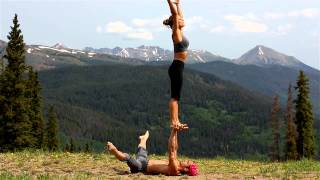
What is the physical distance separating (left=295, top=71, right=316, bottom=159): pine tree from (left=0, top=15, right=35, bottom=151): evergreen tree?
39.0 metres

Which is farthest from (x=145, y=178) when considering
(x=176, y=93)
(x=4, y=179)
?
(x=4, y=179)

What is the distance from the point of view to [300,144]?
77500 millimetres

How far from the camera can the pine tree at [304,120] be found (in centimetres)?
7581

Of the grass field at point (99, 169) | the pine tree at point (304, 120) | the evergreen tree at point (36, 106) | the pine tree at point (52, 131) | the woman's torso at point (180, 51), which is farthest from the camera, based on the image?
the pine tree at point (52, 131)

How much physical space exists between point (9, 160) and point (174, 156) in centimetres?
713

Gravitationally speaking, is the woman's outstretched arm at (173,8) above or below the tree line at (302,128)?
above

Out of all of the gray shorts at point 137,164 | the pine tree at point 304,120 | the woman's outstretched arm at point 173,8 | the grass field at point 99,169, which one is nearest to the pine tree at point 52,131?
the pine tree at point 304,120

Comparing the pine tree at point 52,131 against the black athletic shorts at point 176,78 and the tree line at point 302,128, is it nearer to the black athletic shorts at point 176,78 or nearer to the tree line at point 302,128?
the tree line at point 302,128

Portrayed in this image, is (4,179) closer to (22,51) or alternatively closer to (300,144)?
(22,51)

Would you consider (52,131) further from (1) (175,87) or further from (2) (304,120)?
(1) (175,87)

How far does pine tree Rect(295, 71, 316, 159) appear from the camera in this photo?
2985 inches

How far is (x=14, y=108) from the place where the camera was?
5912cm

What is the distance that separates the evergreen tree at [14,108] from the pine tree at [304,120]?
39001 mm

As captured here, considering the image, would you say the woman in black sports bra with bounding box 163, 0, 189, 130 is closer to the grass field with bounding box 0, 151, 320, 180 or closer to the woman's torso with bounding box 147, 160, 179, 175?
the woman's torso with bounding box 147, 160, 179, 175
